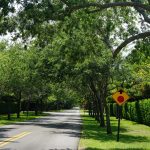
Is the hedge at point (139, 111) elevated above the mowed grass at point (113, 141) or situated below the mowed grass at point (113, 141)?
above

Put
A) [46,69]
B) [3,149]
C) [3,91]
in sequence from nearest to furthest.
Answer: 1. [3,149]
2. [46,69]
3. [3,91]

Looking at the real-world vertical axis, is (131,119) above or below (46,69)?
below

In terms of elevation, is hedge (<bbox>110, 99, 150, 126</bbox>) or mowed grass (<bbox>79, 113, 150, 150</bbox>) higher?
hedge (<bbox>110, 99, 150, 126</bbox>)

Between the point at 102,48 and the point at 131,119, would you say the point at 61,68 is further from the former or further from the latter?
the point at 131,119

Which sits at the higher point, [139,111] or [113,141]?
[139,111]

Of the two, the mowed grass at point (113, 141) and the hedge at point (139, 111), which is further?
the hedge at point (139, 111)

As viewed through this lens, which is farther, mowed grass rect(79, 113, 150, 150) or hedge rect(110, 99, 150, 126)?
hedge rect(110, 99, 150, 126)

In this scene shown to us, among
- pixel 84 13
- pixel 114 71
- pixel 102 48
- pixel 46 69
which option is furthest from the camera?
pixel 46 69

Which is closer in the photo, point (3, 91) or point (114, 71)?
point (114, 71)

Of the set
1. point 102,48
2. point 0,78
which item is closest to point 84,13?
point 102,48

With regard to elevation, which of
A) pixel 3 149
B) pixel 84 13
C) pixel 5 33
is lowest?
pixel 3 149

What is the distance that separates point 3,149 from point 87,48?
9081 millimetres

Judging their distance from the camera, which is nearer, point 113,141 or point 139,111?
point 113,141

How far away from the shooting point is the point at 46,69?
127 feet
